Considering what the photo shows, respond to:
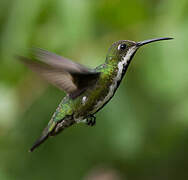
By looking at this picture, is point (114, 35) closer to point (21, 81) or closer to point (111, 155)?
point (21, 81)

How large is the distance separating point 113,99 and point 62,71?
65.3 inches

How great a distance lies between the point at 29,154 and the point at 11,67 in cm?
95

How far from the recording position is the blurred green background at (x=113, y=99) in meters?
3.03

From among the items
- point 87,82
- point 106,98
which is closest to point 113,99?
point 87,82

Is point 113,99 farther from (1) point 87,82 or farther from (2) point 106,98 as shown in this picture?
(2) point 106,98

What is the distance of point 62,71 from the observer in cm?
187

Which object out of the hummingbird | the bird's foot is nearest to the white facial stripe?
the hummingbird

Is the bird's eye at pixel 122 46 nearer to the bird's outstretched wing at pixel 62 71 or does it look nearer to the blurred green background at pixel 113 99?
the bird's outstretched wing at pixel 62 71

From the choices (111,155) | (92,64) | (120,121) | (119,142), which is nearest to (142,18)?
(92,64)

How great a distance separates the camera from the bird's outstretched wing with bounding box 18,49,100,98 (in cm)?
175

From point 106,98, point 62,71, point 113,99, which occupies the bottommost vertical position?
point 113,99

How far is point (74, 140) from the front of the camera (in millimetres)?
4160

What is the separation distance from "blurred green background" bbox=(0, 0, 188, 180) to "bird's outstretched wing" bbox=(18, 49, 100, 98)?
69cm

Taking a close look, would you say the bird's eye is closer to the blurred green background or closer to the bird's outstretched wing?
the bird's outstretched wing
